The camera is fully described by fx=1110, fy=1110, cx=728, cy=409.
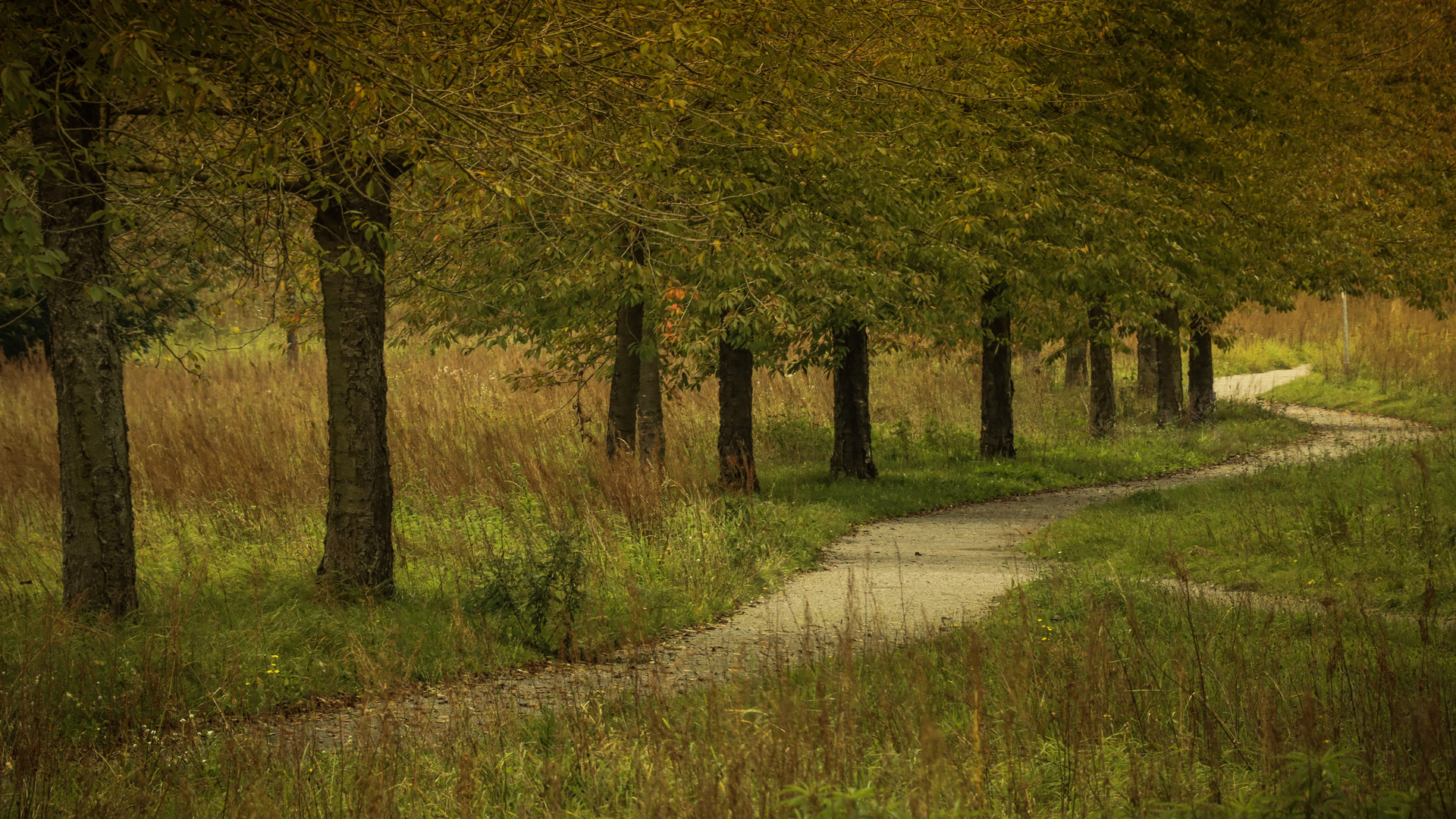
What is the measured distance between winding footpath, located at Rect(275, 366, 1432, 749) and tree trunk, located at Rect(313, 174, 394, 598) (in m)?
1.81

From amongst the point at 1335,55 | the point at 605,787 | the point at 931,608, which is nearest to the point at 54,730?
the point at 605,787

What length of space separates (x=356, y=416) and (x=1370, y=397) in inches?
1038

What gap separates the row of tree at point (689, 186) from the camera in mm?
6348

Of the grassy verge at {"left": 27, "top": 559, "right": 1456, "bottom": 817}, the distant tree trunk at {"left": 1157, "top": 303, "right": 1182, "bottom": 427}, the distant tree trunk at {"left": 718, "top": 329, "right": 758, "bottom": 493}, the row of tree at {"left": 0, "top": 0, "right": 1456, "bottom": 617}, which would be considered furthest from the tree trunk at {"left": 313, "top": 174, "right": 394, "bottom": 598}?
the distant tree trunk at {"left": 1157, "top": 303, "right": 1182, "bottom": 427}

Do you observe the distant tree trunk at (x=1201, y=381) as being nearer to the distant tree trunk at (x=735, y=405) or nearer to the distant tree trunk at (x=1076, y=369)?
the distant tree trunk at (x=1076, y=369)

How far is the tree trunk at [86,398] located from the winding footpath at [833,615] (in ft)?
6.97

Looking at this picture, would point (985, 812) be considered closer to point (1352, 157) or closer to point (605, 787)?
point (605, 787)

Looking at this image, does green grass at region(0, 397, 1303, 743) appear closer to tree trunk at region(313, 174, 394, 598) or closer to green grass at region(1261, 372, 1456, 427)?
tree trunk at region(313, 174, 394, 598)

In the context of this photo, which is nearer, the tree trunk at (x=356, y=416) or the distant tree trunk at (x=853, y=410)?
the tree trunk at (x=356, y=416)

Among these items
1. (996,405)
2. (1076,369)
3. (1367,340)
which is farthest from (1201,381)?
(1367,340)

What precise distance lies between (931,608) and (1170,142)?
11.5 meters

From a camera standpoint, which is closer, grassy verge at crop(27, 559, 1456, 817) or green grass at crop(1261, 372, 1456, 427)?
grassy verge at crop(27, 559, 1456, 817)

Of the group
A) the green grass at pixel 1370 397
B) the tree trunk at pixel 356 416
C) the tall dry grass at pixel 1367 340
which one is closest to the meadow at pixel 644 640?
the tree trunk at pixel 356 416

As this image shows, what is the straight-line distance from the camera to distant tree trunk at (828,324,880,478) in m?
16.1
